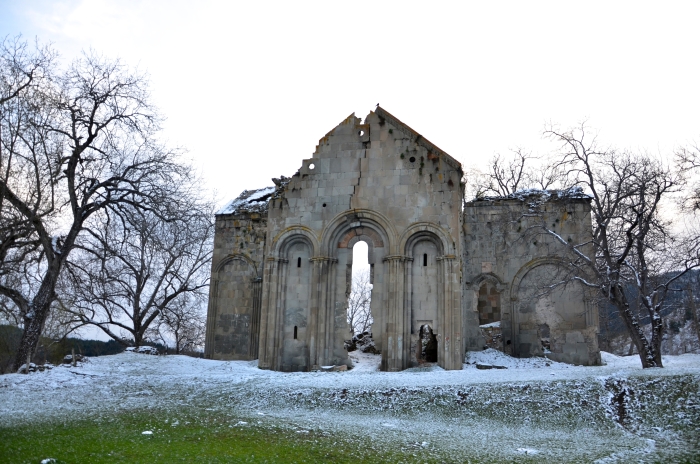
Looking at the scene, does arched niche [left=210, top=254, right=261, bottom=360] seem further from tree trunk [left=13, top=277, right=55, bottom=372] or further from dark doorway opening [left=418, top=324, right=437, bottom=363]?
Answer: tree trunk [left=13, top=277, right=55, bottom=372]

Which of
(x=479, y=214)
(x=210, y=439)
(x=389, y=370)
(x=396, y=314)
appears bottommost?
(x=210, y=439)

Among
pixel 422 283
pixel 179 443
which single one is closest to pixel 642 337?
pixel 422 283

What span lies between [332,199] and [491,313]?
10296 millimetres

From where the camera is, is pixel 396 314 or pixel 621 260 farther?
pixel 396 314

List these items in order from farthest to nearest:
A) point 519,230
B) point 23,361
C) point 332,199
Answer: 1. point 519,230
2. point 332,199
3. point 23,361

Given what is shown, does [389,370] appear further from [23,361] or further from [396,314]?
[23,361]

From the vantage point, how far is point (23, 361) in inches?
666

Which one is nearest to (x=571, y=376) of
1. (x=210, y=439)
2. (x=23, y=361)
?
(x=210, y=439)

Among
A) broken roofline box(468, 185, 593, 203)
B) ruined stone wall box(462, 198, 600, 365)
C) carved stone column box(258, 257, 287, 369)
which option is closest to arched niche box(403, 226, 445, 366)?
ruined stone wall box(462, 198, 600, 365)

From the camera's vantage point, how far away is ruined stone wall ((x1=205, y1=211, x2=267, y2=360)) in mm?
24688

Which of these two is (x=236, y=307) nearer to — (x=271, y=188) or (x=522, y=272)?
(x=271, y=188)

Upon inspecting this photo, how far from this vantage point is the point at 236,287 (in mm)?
25359

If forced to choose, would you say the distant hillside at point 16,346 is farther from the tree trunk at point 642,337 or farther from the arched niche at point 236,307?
the tree trunk at point 642,337

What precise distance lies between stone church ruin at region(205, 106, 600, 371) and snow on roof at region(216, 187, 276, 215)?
364 cm
